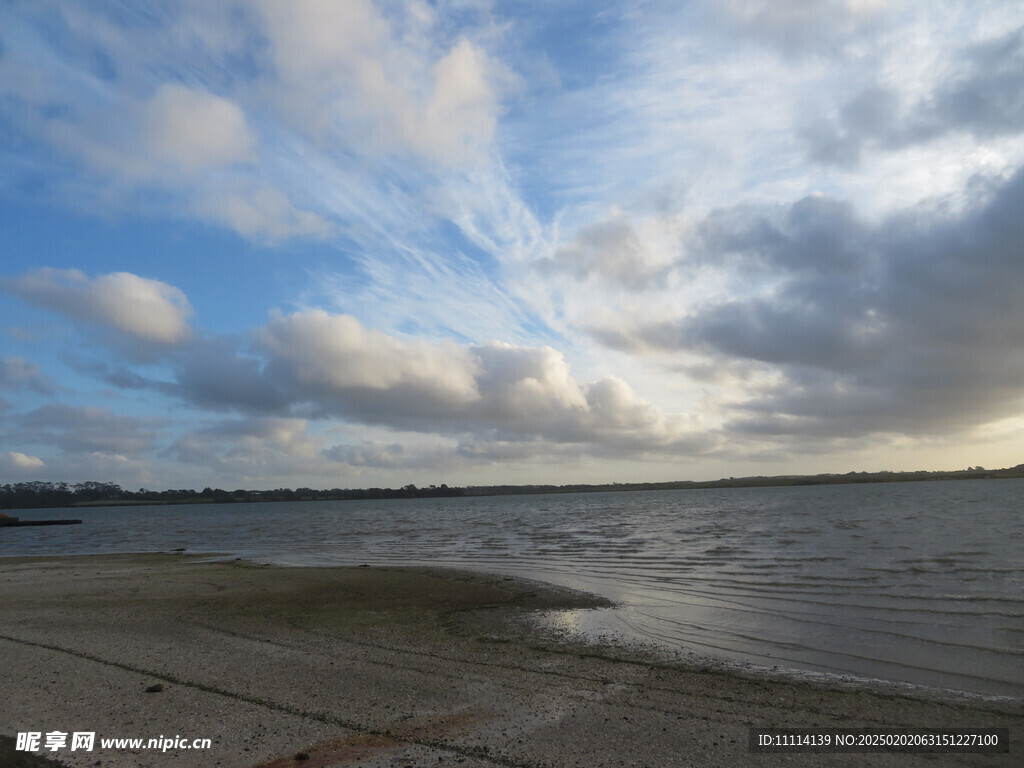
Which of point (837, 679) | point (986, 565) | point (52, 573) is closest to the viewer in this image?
point (837, 679)

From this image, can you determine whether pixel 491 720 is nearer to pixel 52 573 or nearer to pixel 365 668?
pixel 365 668

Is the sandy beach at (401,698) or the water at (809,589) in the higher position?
the sandy beach at (401,698)

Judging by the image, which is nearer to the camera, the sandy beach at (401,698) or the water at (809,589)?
the sandy beach at (401,698)

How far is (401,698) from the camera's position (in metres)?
8.59

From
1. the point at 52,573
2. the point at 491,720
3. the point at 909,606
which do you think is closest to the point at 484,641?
the point at 491,720

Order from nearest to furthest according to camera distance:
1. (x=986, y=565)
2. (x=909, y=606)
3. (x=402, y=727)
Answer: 1. (x=402, y=727)
2. (x=909, y=606)
3. (x=986, y=565)

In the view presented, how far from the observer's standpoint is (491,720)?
25.3 ft

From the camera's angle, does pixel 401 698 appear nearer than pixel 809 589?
Yes

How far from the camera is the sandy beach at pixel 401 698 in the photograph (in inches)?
266

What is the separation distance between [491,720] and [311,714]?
2.44 m

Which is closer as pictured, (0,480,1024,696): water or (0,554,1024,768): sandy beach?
(0,554,1024,768): sandy beach

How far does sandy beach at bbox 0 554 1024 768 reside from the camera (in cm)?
677

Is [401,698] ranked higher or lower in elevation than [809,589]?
higher

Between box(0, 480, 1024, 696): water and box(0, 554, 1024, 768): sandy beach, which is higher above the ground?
box(0, 554, 1024, 768): sandy beach
